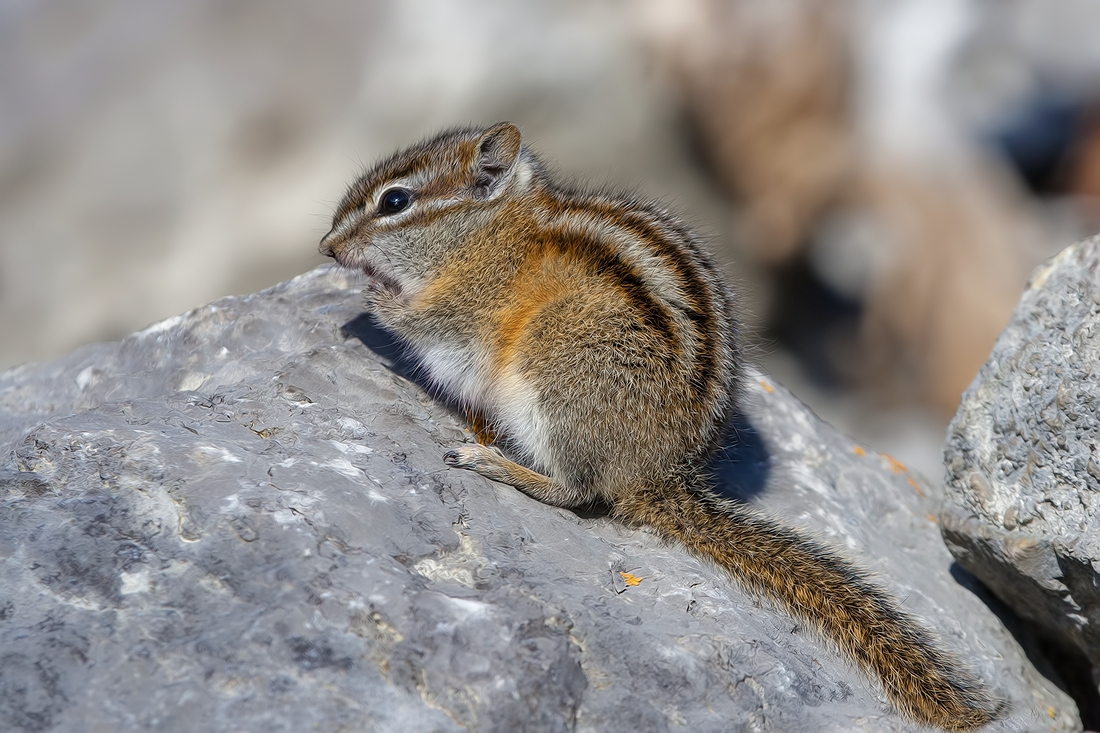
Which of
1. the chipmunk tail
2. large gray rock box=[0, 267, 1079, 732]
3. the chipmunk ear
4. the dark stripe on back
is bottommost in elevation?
the chipmunk tail

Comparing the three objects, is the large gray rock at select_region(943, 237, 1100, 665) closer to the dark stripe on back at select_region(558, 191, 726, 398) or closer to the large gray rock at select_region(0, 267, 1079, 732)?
the large gray rock at select_region(0, 267, 1079, 732)

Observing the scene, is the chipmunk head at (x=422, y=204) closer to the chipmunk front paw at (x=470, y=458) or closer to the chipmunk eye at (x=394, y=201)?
the chipmunk eye at (x=394, y=201)

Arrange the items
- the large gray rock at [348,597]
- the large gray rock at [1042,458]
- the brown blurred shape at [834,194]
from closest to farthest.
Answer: the large gray rock at [348,597]
the large gray rock at [1042,458]
the brown blurred shape at [834,194]

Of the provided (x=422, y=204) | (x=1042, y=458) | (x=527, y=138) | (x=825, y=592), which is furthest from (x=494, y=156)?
(x=527, y=138)

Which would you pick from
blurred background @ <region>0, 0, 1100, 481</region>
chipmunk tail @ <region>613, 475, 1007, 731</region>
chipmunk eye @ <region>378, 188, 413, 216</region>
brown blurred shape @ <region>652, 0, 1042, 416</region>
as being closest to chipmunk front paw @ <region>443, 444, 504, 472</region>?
chipmunk tail @ <region>613, 475, 1007, 731</region>

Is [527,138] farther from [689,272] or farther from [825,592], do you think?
[825,592]

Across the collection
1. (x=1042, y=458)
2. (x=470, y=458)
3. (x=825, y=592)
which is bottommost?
(x=825, y=592)

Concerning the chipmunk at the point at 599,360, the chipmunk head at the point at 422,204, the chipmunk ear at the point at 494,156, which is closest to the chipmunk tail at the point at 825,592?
the chipmunk at the point at 599,360

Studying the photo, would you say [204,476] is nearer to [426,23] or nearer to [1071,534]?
[1071,534]
